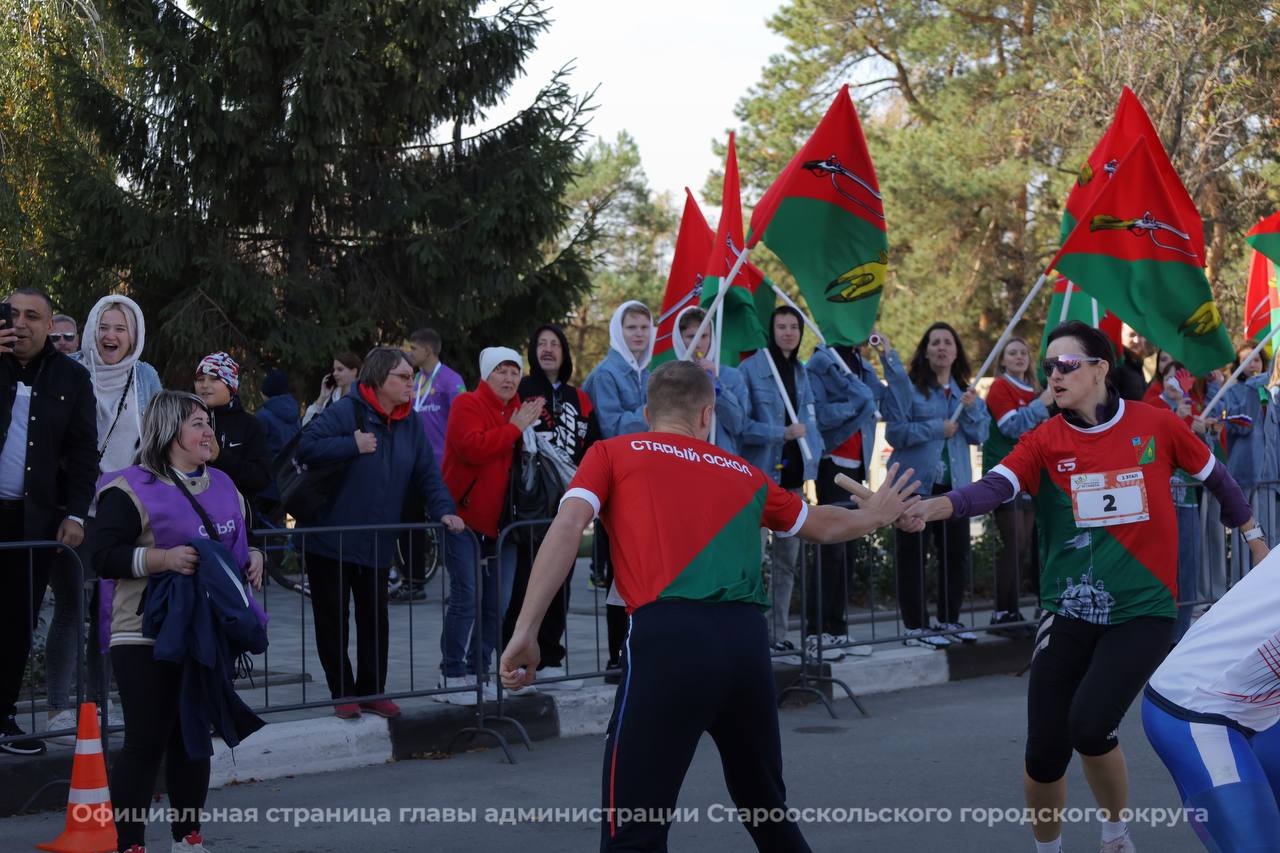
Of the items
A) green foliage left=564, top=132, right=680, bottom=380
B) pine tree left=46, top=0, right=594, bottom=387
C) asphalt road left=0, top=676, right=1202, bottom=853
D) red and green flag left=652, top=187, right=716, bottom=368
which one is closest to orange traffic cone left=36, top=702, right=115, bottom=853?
asphalt road left=0, top=676, right=1202, bottom=853

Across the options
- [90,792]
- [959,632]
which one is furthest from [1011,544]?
[90,792]

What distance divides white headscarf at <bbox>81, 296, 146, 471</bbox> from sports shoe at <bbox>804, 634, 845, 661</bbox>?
4.38 meters

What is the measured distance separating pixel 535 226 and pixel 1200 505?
9.63 m

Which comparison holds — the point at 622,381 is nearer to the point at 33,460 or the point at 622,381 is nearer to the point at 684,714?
the point at 33,460

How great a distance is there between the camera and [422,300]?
62.8ft

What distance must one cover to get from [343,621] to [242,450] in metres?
1.04

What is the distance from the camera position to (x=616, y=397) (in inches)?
362

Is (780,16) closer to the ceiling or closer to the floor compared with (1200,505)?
closer to the ceiling

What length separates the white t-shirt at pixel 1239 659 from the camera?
12.3 ft

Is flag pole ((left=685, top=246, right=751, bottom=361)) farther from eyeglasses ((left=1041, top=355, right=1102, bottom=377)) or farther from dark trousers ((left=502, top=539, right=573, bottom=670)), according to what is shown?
eyeglasses ((left=1041, top=355, right=1102, bottom=377))

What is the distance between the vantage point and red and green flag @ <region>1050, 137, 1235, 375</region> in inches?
389

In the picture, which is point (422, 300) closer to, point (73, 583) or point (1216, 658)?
point (73, 583)

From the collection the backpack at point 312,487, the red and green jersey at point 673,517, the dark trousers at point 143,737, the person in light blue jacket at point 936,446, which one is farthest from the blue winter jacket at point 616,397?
the red and green jersey at point 673,517

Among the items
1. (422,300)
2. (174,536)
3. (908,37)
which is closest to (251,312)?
(422,300)
